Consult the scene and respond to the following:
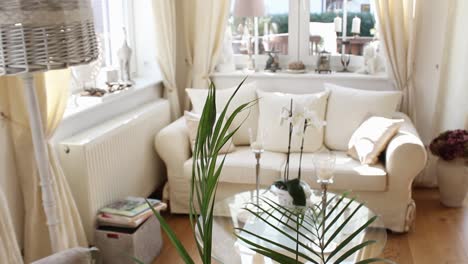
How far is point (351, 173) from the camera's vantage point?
3.17 m

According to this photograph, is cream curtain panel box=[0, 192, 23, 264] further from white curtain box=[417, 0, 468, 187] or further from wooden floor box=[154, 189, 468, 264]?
white curtain box=[417, 0, 468, 187]

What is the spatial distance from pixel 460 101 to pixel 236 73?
72.3 inches

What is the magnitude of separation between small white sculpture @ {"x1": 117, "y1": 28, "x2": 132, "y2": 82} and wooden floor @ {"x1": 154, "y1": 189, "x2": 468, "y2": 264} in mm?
1109

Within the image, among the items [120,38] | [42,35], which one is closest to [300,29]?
[120,38]

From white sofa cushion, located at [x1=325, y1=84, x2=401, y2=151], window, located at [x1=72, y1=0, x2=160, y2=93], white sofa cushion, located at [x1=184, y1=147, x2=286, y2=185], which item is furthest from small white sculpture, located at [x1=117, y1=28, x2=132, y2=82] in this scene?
white sofa cushion, located at [x1=325, y1=84, x2=401, y2=151]

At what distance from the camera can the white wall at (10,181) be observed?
93.3 inches

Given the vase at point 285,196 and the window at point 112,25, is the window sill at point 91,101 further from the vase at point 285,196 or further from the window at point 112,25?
the vase at point 285,196

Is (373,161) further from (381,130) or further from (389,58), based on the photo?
(389,58)

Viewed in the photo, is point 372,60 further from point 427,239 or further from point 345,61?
point 427,239

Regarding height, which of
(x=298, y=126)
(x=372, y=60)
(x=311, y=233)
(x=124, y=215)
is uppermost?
(x=372, y=60)

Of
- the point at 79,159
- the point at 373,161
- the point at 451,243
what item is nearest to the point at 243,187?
the point at 373,161

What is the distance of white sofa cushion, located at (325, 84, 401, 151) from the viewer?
11.8 ft

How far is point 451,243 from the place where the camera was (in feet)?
10.3

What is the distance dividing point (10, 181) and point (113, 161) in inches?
27.8
